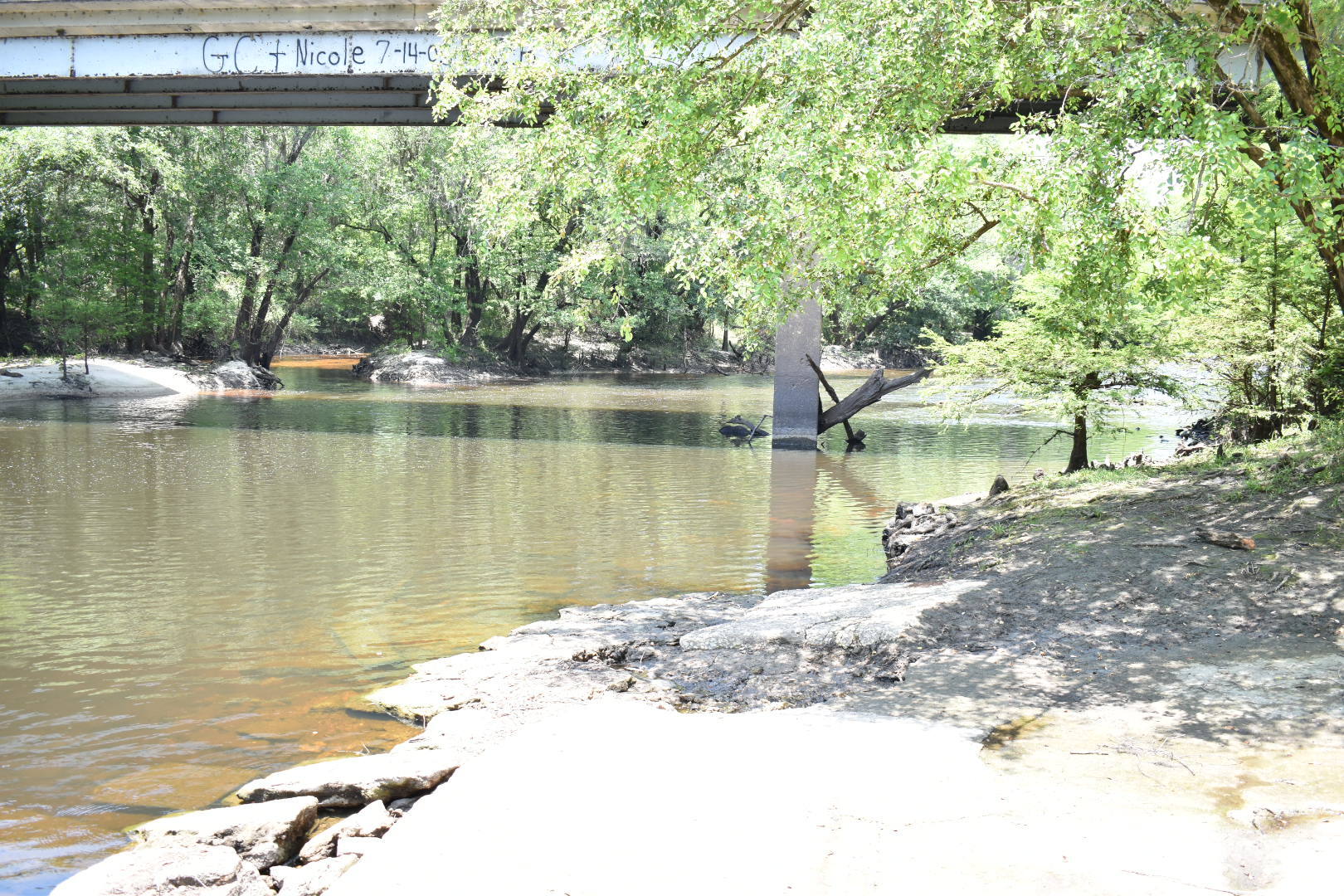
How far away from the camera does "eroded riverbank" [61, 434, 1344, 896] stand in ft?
13.4

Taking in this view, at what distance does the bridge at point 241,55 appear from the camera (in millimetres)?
18125

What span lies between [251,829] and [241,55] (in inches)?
695

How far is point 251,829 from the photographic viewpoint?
4.99 m

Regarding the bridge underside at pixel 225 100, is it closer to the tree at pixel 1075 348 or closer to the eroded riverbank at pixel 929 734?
the tree at pixel 1075 348

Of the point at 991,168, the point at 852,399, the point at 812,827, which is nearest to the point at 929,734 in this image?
the point at 812,827

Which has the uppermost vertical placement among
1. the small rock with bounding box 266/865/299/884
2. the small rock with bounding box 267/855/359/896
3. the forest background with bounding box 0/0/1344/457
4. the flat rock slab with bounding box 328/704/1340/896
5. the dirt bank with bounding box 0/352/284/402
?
the forest background with bounding box 0/0/1344/457

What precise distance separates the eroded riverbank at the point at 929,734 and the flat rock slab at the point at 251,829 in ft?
0.83

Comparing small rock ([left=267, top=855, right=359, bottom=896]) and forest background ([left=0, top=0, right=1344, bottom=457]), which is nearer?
small rock ([left=267, top=855, right=359, bottom=896])

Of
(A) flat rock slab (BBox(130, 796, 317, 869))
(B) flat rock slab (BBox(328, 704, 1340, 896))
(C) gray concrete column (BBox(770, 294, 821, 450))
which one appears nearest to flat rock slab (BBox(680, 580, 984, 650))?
(B) flat rock slab (BBox(328, 704, 1340, 896))

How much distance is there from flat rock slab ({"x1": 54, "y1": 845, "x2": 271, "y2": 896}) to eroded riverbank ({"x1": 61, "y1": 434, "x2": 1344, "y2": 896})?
70mm

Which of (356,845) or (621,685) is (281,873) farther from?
(621,685)

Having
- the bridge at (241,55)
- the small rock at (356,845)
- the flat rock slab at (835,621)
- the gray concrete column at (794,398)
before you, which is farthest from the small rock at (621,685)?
the gray concrete column at (794,398)

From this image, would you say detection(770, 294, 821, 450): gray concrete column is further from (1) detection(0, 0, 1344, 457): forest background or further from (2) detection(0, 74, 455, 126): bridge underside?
(2) detection(0, 74, 455, 126): bridge underside

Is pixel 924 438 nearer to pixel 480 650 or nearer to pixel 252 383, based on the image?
pixel 480 650
